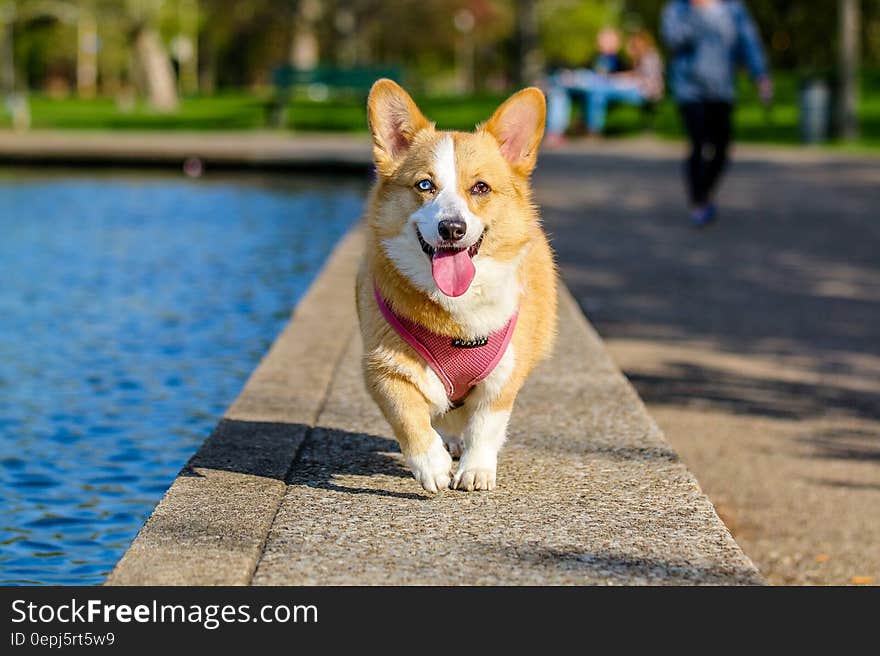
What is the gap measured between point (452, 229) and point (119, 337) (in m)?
5.68

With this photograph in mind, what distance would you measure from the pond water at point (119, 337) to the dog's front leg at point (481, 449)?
4.95 ft

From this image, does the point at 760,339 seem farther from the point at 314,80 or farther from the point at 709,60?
the point at 314,80

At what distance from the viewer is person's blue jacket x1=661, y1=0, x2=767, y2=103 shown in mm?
13445

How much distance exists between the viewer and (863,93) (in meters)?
33.1

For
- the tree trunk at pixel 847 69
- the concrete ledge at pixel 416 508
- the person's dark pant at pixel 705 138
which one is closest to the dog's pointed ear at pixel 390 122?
the concrete ledge at pixel 416 508

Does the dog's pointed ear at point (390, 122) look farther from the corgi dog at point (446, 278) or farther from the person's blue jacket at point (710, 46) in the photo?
the person's blue jacket at point (710, 46)

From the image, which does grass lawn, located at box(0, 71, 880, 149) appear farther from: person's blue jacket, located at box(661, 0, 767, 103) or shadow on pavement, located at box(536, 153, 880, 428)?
person's blue jacket, located at box(661, 0, 767, 103)

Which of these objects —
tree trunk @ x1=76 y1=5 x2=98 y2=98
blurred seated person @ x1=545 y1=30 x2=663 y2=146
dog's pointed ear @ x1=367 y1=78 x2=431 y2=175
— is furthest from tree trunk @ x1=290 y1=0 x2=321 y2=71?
dog's pointed ear @ x1=367 y1=78 x2=431 y2=175

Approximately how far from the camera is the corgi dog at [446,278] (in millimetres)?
4633

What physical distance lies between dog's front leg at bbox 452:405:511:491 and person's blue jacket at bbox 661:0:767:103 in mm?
9225

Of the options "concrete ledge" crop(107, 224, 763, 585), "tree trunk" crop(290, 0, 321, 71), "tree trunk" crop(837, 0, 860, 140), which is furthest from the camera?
"tree trunk" crop(290, 0, 321, 71)

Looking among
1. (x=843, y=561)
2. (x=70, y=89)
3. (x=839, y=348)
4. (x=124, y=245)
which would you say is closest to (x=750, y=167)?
(x=124, y=245)
